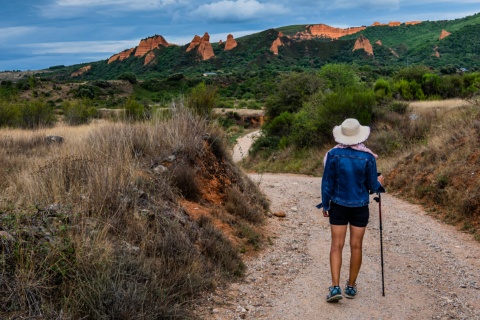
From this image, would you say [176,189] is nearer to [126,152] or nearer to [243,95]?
[126,152]

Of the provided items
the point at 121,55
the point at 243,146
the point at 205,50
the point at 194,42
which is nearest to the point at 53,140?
the point at 243,146

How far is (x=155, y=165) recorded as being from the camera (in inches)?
312

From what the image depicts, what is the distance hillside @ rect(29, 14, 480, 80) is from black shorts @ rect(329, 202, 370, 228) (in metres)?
101

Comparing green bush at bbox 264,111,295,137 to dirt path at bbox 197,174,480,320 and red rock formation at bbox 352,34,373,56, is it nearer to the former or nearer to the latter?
dirt path at bbox 197,174,480,320

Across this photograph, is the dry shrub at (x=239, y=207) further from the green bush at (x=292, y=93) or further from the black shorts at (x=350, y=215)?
the green bush at (x=292, y=93)

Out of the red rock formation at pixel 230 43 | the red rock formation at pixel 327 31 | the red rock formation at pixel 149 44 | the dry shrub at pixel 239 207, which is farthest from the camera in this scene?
the red rock formation at pixel 327 31

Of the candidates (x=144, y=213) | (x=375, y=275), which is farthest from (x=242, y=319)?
(x=375, y=275)

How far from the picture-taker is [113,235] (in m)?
5.05

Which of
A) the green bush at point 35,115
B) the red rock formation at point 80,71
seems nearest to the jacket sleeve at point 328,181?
the green bush at point 35,115

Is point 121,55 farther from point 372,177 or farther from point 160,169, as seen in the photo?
point 372,177

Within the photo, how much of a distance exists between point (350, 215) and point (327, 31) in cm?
20219

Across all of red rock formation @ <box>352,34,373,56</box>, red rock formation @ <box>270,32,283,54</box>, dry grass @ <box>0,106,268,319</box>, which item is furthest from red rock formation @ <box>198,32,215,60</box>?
dry grass @ <box>0,106,268,319</box>

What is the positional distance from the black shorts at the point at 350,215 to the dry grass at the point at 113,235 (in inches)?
66.8

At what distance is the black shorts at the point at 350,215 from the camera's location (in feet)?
16.6
